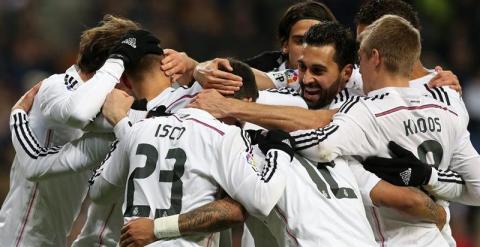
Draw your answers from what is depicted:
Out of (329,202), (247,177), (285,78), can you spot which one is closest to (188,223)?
(247,177)

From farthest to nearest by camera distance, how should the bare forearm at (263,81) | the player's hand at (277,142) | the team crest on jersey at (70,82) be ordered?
the bare forearm at (263,81), the team crest on jersey at (70,82), the player's hand at (277,142)

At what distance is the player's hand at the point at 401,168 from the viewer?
16.8ft

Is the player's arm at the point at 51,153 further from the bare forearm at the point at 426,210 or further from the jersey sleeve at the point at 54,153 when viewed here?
the bare forearm at the point at 426,210

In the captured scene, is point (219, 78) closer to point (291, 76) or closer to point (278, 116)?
point (278, 116)

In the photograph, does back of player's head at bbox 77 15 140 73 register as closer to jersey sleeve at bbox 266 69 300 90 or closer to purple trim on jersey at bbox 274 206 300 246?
jersey sleeve at bbox 266 69 300 90

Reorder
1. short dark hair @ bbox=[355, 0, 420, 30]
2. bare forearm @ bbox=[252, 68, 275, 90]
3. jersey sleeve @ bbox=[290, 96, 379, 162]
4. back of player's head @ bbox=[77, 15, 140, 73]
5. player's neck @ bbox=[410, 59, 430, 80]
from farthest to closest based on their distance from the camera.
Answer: bare forearm @ bbox=[252, 68, 275, 90] → short dark hair @ bbox=[355, 0, 420, 30] → player's neck @ bbox=[410, 59, 430, 80] → back of player's head @ bbox=[77, 15, 140, 73] → jersey sleeve @ bbox=[290, 96, 379, 162]

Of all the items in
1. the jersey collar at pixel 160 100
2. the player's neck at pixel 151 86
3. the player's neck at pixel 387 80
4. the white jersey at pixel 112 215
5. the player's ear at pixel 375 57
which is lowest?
the white jersey at pixel 112 215

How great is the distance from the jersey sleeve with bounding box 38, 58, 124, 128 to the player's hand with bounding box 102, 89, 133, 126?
0.17 feet

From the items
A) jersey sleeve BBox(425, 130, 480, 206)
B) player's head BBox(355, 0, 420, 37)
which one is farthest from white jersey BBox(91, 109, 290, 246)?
player's head BBox(355, 0, 420, 37)

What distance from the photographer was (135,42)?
5391mm

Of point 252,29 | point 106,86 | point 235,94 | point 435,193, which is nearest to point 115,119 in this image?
point 106,86

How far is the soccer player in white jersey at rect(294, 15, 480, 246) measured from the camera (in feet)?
17.0

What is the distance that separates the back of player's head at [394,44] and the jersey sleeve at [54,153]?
156 cm

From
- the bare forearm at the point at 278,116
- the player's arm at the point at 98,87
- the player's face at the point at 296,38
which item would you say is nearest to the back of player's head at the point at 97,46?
the player's arm at the point at 98,87
